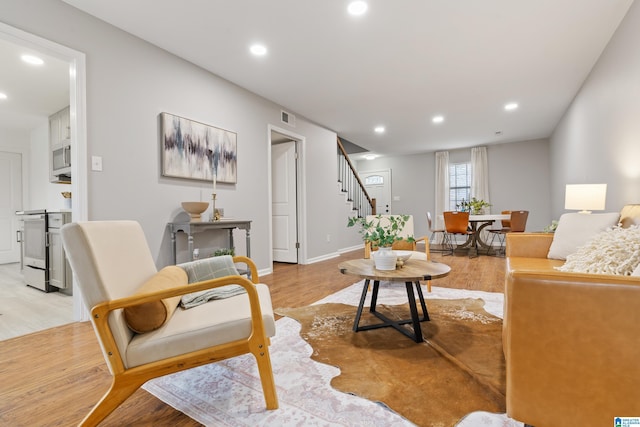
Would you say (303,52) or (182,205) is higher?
(303,52)

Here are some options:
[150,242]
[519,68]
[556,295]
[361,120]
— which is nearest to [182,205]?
[150,242]

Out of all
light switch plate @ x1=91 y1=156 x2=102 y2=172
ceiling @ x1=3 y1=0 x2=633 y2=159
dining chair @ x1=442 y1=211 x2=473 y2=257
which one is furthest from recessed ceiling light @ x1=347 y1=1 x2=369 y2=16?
dining chair @ x1=442 y1=211 x2=473 y2=257

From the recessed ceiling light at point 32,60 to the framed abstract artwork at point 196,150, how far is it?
5.03 feet

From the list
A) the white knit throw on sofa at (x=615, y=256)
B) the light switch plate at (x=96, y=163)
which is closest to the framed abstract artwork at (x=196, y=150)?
the light switch plate at (x=96, y=163)

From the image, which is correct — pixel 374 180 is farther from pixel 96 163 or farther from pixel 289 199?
pixel 96 163

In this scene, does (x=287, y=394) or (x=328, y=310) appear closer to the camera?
(x=287, y=394)

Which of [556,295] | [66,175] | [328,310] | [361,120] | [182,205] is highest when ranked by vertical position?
[361,120]

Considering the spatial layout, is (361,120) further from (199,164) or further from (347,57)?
(199,164)

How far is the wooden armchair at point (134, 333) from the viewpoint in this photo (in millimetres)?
1144

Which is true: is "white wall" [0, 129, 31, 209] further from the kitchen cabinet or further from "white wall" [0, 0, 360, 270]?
"white wall" [0, 0, 360, 270]

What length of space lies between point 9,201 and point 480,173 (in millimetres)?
10225

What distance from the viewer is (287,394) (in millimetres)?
1447

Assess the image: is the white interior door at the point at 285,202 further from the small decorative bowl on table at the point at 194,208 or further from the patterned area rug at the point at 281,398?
the patterned area rug at the point at 281,398

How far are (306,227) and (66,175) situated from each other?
11.0 ft
